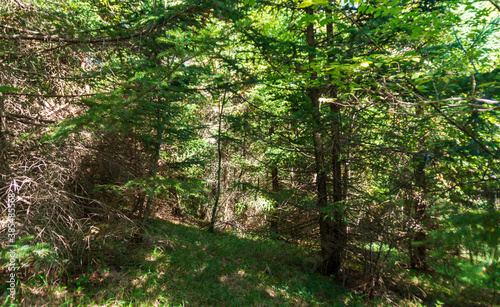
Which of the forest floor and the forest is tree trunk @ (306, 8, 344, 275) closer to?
the forest

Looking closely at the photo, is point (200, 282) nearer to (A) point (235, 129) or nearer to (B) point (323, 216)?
(B) point (323, 216)

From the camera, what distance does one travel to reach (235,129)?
295 inches

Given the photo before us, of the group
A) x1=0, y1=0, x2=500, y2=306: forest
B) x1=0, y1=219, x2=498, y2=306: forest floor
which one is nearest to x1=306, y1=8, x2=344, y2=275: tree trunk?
x1=0, y1=0, x2=500, y2=306: forest

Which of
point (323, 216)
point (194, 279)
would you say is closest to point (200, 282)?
point (194, 279)

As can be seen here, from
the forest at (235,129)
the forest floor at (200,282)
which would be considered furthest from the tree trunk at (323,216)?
the forest floor at (200,282)

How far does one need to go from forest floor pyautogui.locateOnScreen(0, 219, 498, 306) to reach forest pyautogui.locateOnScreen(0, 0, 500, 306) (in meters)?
0.04

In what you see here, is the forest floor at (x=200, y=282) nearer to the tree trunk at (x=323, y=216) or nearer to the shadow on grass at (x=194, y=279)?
the shadow on grass at (x=194, y=279)

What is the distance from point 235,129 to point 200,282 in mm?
4323

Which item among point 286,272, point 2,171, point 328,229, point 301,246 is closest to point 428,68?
point 328,229

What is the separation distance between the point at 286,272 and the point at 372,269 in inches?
84.9

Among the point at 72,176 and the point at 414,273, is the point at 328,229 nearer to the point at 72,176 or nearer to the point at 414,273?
the point at 414,273

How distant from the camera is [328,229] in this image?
6.23 meters

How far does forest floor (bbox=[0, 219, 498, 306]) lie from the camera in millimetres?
Answer: 4074

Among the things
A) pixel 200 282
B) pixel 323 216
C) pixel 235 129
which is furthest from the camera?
pixel 235 129
